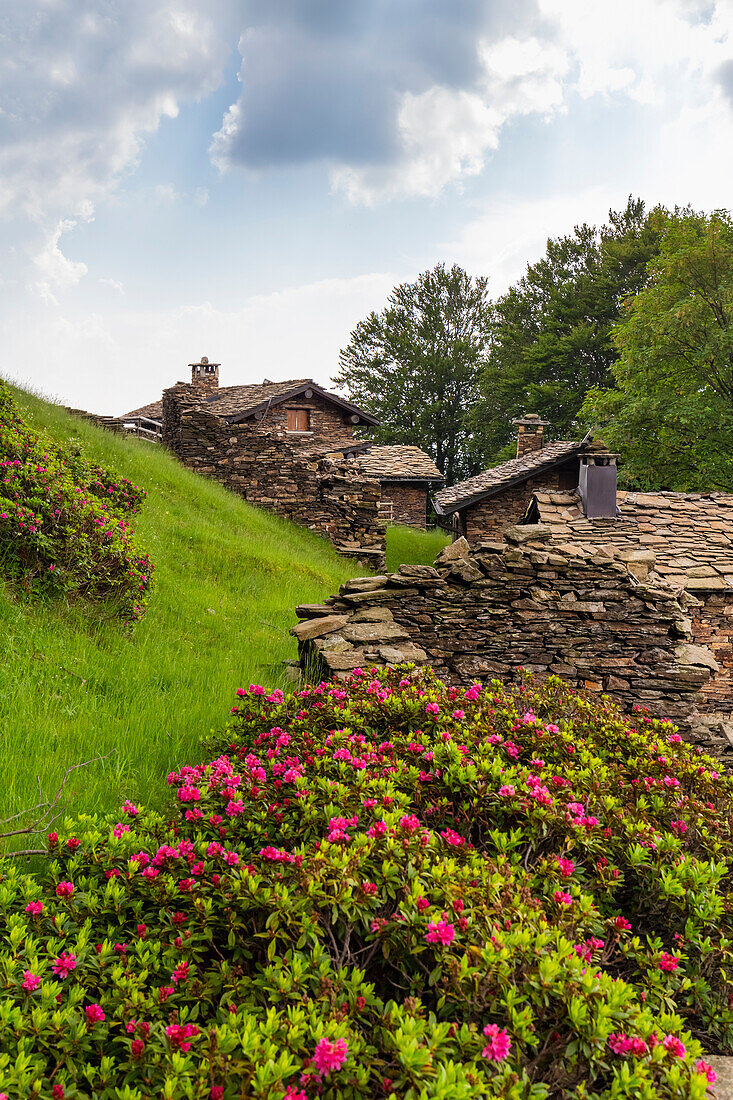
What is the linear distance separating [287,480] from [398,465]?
16.5 m

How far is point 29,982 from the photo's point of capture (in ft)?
6.28

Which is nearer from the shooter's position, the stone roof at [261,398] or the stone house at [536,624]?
the stone house at [536,624]

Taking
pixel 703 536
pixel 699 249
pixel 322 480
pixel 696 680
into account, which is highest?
pixel 699 249

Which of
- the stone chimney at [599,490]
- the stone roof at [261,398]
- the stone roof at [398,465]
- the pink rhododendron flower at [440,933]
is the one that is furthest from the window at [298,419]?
the pink rhododendron flower at [440,933]

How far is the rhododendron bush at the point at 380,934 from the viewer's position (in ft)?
5.82

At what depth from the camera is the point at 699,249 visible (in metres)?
21.2

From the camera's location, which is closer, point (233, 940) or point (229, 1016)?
point (229, 1016)

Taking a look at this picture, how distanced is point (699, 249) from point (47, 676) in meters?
24.3

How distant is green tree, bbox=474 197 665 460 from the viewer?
41.0 metres

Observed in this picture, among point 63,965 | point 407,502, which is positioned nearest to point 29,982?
point 63,965

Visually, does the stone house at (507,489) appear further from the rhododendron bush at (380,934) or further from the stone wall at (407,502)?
the rhododendron bush at (380,934)

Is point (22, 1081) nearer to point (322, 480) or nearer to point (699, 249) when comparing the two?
point (322, 480)

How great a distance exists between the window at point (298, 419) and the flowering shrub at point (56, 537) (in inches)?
854

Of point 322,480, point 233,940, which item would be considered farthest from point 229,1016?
point 322,480
